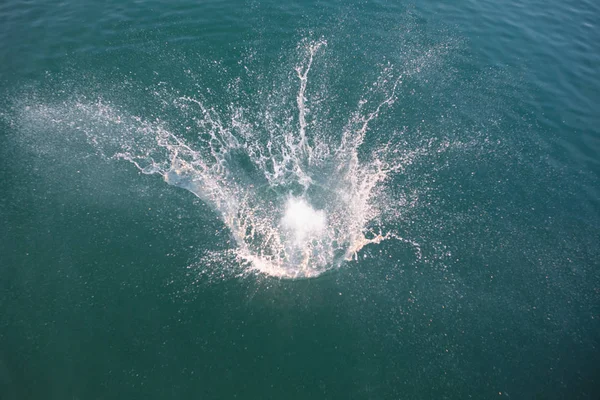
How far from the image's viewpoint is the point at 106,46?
15492 millimetres

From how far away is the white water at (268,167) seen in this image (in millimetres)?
10609

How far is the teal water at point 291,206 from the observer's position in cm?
863

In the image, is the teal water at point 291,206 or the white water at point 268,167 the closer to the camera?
the teal water at point 291,206

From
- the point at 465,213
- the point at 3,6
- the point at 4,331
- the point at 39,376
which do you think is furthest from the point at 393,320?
the point at 3,6

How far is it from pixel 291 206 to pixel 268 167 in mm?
1785

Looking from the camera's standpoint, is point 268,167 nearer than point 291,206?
No

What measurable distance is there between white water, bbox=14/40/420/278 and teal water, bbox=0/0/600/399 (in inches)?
2.9

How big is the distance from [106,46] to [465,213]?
1647cm

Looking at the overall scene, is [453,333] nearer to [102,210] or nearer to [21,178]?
[102,210]

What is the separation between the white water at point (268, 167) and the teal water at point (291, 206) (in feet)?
0.24

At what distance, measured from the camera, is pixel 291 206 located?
11.5 meters

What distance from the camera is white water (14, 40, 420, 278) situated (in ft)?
34.8

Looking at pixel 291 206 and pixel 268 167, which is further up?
pixel 268 167

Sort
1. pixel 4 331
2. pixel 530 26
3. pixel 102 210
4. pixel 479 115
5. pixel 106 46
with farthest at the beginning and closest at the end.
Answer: pixel 530 26 < pixel 106 46 < pixel 479 115 < pixel 102 210 < pixel 4 331
